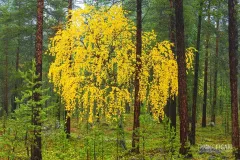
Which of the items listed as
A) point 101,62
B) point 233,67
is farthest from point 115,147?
point 233,67

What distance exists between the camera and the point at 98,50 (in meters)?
15.2

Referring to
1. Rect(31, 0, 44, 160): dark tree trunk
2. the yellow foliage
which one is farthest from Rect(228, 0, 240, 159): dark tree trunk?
Rect(31, 0, 44, 160): dark tree trunk

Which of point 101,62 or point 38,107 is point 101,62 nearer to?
point 101,62

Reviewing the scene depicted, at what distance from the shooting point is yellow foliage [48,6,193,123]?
48.3ft

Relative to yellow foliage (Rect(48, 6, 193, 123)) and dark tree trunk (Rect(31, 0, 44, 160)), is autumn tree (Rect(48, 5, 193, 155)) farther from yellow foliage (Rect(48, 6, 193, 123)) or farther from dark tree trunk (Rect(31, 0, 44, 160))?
dark tree trunk (Rect(31, 0, 44, 160))

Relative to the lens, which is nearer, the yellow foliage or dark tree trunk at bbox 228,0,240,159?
dark tree trunk at bbox 228,0,240,159

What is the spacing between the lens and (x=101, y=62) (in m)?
15.2

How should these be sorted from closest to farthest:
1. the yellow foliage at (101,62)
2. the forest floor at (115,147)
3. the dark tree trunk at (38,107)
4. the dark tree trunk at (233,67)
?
the dark tree trunk at (38,107), the forest floor at (115,147), the dark tree trunk at (233,67), the yellow foliage at (101,62)

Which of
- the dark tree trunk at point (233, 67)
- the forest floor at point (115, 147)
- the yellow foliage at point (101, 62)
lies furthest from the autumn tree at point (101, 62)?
the dark tree trunk at point (233, 67)

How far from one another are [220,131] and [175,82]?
53.6ft

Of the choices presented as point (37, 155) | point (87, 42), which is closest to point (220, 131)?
point (87, 42)

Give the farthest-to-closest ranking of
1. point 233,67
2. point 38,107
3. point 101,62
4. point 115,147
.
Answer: point 115,147
point 101,62
point 233,67
point 38,107

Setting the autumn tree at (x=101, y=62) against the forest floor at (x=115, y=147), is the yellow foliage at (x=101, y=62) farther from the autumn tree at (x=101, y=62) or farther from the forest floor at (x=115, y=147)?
the forest floor at (x=115, y=147)

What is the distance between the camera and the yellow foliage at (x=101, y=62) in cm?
1472
